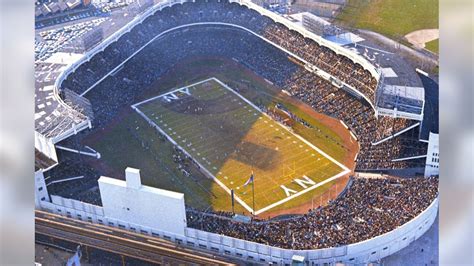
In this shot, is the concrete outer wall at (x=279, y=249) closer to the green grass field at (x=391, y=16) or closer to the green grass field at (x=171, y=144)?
the green grass field at (x=171, y=144)

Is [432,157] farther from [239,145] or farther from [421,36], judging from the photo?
[421,36]

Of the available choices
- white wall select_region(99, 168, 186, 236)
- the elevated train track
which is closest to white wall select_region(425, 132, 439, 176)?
the elevated train track

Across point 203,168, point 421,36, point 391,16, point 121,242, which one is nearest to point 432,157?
point 203,168

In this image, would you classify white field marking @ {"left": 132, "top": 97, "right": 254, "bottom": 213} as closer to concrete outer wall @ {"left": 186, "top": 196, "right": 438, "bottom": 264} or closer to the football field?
the football field

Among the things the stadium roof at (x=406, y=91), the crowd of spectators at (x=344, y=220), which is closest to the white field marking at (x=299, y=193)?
the crowd of spectators at (x=344, y=220)

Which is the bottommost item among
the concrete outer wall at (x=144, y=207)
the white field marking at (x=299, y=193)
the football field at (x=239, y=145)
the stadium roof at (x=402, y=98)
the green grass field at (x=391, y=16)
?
the white field marking at (x=299, y=193)
